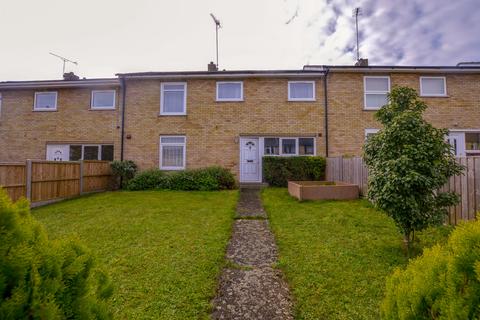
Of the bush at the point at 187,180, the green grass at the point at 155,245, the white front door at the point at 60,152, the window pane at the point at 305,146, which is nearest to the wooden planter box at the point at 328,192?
the green grass at the point at 155,245

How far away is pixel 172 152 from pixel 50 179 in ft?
18.2

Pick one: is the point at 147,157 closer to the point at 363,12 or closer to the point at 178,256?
the point at 178,256

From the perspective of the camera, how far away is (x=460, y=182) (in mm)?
5238

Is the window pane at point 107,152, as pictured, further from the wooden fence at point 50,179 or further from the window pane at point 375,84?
the window pane at point 375,84

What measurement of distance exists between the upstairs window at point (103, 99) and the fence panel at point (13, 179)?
6.72 metres

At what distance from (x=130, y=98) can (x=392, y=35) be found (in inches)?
502

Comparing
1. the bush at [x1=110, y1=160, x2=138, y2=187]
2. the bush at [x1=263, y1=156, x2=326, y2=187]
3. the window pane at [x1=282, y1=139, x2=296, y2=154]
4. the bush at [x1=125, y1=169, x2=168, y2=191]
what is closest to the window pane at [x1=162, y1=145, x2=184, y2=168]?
the bush at [x1=125, y1=169, x2=168, y2=191]

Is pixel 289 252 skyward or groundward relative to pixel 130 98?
groundward

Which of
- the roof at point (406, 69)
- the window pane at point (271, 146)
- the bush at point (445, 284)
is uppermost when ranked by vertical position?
the roof at point (406, 69)

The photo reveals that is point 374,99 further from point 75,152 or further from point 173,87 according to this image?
point 75,152

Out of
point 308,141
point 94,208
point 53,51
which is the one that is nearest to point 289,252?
A: point 94,208

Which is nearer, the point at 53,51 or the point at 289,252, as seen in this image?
the point at 289,252

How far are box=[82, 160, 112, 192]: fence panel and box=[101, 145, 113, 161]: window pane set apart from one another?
1.19 metres

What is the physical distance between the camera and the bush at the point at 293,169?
12.0 metres
